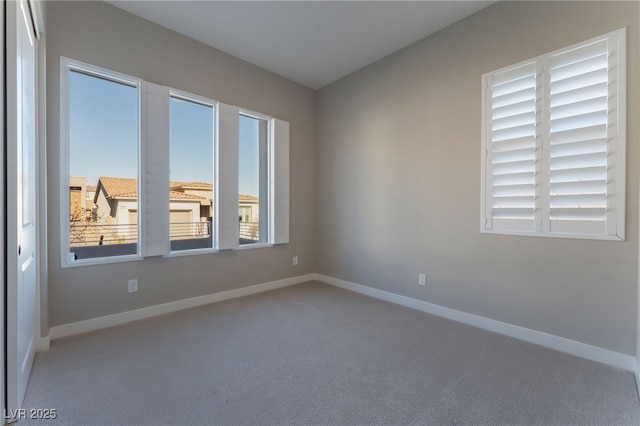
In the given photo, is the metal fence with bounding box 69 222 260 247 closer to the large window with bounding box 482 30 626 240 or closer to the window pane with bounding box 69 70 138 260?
the window pane with bounding box 69 70 138 260

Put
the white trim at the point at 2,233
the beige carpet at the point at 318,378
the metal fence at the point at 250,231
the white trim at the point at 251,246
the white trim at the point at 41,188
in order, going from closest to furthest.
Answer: the white trim at the point at 2,233
the beige carpet at the point at 318,378
the white trim at the point at 41,188
the white trim at the point at 251,246
the metal fence at the point at 250,231

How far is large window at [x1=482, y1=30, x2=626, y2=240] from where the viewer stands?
6.72ft

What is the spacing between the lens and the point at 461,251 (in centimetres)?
286

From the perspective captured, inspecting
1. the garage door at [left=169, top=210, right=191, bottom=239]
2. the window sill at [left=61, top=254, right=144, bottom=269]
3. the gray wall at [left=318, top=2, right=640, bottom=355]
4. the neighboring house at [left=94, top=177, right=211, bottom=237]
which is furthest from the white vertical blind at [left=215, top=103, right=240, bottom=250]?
the gray wall at [left=318, top=2, right=640, bottom=355]

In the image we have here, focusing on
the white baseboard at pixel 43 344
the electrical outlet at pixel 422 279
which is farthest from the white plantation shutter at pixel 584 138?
the white baseboard at pixel 43 344

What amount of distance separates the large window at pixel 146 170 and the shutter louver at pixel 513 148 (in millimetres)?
2691

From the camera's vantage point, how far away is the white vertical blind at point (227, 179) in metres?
3.40

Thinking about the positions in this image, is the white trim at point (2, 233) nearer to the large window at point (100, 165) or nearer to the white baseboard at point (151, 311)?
the white baseboard at point (151, 311)

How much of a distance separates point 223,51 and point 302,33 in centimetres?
99

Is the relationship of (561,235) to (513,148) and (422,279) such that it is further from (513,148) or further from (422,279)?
(422,279)

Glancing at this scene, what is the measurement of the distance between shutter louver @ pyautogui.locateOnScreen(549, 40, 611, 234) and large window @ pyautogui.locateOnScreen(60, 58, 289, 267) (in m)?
3.08

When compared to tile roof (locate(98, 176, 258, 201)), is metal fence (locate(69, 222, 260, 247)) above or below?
below

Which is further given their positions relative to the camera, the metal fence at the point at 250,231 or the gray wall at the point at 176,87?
the metal fence at the point at 250,231

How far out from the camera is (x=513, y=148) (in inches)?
98.3
